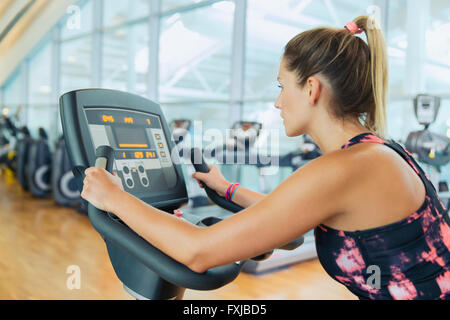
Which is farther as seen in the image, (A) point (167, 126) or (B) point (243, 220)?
(A) point (167, 126)

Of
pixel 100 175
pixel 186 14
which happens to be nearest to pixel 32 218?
pixel 186 14

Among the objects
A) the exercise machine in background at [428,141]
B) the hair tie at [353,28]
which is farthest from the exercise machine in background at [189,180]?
the hair tie at [353,28]

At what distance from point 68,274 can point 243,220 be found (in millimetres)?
2406

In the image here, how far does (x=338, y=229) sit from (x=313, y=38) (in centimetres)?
38

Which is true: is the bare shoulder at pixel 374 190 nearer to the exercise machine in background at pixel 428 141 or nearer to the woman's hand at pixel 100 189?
the woman's hand at pixel 100 189

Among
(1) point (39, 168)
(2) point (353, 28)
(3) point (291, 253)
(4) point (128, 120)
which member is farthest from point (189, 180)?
(2) point (353, 28)

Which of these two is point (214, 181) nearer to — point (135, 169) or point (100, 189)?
point (135, 169)

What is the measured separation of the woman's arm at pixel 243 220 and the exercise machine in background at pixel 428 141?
8.48ft

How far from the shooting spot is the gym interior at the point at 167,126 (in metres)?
0.90

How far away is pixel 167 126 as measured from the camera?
3.59ft

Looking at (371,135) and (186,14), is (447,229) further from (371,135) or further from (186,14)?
(186,14)

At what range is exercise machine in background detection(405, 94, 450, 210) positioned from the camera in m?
3.01

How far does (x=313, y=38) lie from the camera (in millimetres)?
826

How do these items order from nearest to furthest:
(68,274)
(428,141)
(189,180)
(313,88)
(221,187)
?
(313,88), (221,187), (68,274), (428,141), (189,180)
